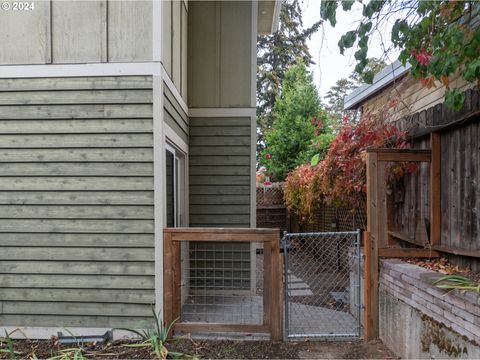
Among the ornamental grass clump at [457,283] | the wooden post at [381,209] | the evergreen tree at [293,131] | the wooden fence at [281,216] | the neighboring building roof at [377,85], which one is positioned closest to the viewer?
the ornamental grass clump at [457,283]

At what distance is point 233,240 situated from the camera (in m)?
3.73

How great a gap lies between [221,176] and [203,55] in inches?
65.5

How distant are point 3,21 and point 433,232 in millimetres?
4456

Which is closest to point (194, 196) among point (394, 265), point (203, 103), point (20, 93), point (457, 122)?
point (203, 103)

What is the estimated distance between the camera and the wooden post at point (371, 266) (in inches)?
150

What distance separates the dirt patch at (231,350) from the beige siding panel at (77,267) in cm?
65

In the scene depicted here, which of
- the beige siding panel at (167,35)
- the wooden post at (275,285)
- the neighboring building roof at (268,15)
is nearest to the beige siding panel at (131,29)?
the beige siding panel at (167,35)

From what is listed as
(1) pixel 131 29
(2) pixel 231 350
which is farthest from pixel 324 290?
(1) pixel 131 29

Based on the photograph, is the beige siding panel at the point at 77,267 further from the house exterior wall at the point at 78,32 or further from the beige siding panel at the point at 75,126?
the house exterior wall at the point at 78,32

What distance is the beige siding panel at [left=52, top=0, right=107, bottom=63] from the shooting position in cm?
372

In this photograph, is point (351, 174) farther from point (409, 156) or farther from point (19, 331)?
point (19, 331)

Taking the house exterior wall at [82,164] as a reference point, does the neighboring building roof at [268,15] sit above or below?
above

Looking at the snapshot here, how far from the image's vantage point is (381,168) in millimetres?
3809

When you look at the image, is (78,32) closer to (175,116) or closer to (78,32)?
(78,32)
